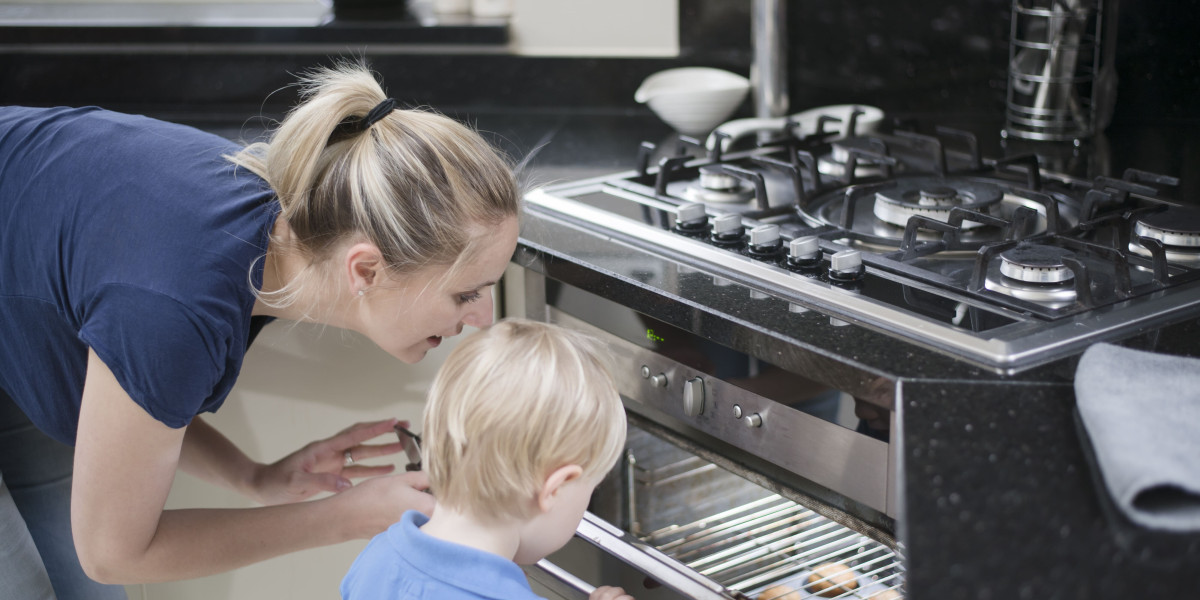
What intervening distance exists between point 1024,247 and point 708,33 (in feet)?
3.07

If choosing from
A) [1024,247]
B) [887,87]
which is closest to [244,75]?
[887,87]

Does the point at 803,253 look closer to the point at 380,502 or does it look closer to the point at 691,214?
the point at 691,214

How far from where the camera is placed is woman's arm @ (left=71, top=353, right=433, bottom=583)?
0.97 m

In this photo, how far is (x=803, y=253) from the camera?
1128mm

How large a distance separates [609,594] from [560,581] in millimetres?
142

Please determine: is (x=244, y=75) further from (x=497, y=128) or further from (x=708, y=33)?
(x=708, y=33)

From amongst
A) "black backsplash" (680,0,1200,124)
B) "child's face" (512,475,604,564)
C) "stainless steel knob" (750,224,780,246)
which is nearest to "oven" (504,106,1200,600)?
"stainless steel knob" (750,224,780,246)

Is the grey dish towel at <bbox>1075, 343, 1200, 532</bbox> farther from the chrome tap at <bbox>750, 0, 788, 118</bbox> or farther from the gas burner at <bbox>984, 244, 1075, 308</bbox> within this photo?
the chrome tap at <bbox>750, 0, 788, 118</bbox>

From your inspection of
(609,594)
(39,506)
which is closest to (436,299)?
(609,594)

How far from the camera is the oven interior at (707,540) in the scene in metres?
1.10

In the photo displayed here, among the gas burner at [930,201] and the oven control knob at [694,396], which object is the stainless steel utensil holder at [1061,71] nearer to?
the gas burner at [930,201]

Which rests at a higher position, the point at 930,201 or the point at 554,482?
A: the point at 930,201

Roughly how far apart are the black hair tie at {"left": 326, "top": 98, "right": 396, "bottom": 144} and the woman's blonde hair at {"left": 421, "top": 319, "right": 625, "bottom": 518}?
239 mm

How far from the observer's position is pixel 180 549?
3.56 ft
